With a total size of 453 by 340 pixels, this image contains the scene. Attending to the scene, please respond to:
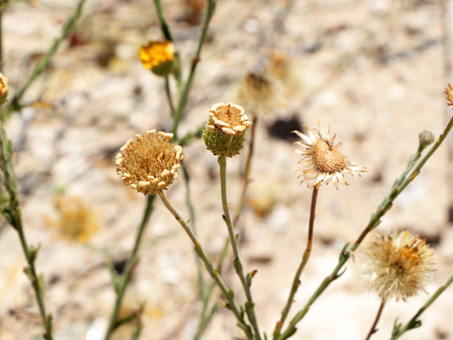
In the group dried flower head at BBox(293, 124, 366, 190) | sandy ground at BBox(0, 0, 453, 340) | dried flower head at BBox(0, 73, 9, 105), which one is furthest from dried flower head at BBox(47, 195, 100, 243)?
dried flower head at BBox(293, 124, 366, 190)

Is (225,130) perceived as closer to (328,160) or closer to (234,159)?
(328,160)

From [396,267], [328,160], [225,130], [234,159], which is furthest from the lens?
[234,159]

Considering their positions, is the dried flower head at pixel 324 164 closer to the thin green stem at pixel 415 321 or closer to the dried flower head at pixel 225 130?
the dried flower head at pixel 225 130

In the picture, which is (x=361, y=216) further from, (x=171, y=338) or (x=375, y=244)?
(x=375, y=244)

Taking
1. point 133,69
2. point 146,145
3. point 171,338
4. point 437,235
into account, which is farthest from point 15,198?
point 133,69

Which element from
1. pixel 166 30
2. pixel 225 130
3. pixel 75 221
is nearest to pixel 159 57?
pixel 166 30

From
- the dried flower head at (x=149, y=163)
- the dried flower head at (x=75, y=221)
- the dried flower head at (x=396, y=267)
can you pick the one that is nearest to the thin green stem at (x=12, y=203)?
the dried flower head at (x=149, y=163)

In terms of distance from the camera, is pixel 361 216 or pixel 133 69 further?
pixel 133 69
